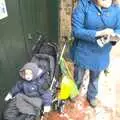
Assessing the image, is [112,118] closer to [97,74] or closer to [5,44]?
[97,74]

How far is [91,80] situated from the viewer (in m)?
3.50

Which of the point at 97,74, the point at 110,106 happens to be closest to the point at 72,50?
the point at 97,74

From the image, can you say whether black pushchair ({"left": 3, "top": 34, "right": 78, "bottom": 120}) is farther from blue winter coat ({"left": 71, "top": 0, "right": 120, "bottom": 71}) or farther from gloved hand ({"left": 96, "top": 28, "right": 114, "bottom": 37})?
gloved hand ({"left": 96, "top": 28, "right": 114, "bottom": 37})

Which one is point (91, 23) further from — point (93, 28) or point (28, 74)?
point (28, 74)

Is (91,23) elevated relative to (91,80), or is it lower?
elevated

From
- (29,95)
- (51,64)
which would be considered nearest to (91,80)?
(51,64)

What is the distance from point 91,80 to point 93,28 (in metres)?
0.76

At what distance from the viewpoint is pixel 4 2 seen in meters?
2.83

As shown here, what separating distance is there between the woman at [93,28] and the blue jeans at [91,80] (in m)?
0.21

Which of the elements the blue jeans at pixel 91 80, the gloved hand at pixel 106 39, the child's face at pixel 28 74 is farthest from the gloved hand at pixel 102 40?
the child's face at pixel 28 74

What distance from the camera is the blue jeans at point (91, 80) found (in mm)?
3420

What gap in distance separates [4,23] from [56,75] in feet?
2.85

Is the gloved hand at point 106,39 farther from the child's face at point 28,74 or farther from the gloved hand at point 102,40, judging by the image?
the child's face at point 28,74

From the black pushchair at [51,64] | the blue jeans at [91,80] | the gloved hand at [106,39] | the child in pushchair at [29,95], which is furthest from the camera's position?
the blue jeans at [91,80]
